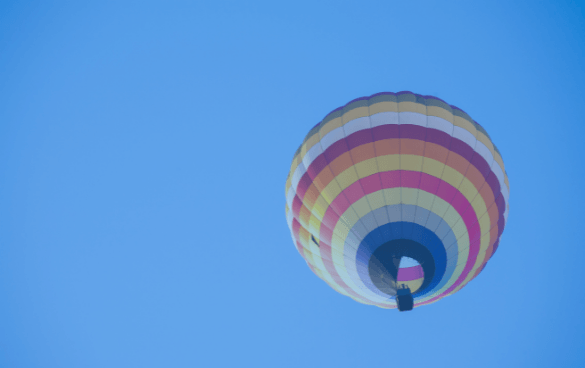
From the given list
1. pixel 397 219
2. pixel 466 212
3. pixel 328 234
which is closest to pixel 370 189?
pixel 397 219

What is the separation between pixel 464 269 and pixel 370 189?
2.43m

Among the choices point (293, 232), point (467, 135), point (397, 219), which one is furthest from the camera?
point (293, 232)

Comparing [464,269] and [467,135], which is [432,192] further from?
[464,269]

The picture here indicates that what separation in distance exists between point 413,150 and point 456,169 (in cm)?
81

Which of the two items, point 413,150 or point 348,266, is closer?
point 413,150

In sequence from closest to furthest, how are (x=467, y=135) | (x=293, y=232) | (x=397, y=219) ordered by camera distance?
(x=397, y=219), (x=467, y=135), (x=293, y=232)

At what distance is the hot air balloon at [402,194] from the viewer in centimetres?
673

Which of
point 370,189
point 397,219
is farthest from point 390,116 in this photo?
point 397,219

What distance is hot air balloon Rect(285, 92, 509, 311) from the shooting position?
22.1 feet

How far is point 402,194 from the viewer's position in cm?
676

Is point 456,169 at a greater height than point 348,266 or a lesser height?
greater

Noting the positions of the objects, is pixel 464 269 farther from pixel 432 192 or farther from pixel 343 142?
pixel 343 142

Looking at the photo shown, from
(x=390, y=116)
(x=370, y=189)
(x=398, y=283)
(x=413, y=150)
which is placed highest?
(x=390, y=116)

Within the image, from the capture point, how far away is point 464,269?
7414 mm
